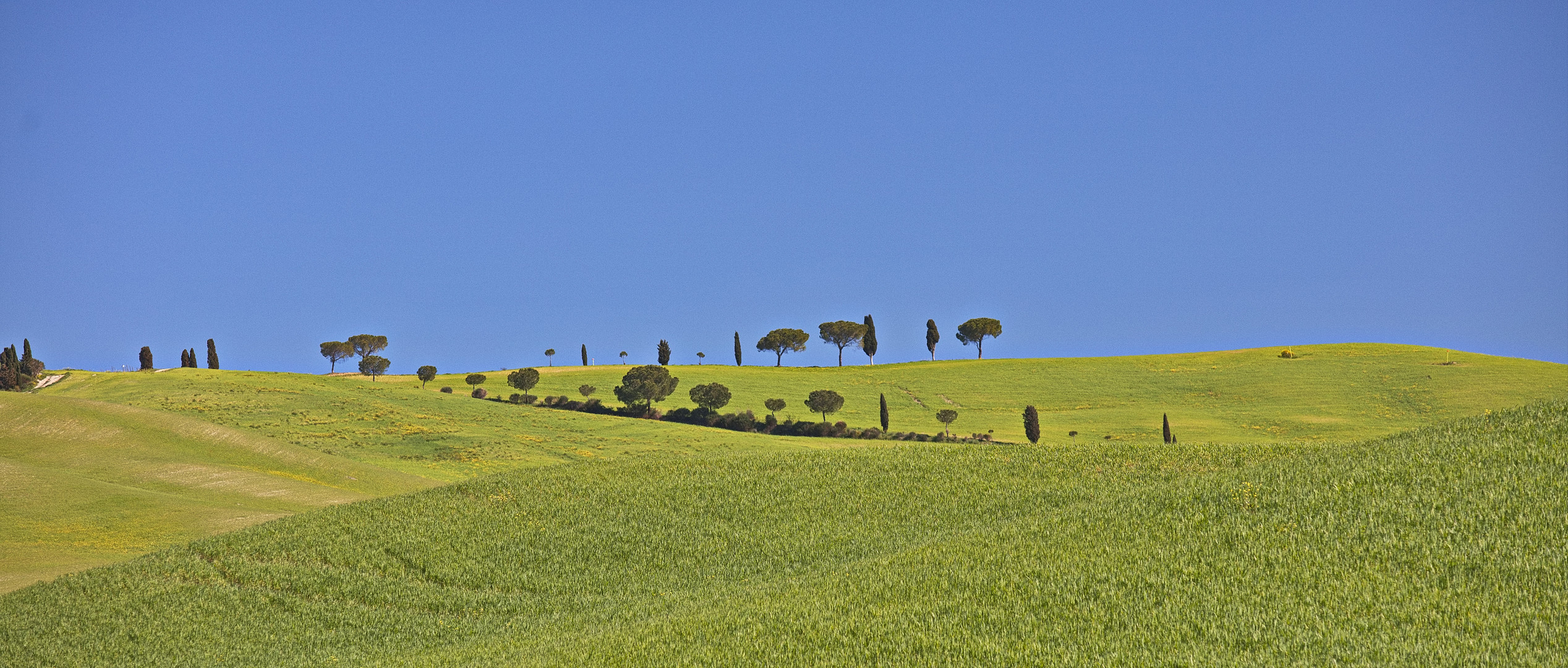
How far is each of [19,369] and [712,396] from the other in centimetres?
7538

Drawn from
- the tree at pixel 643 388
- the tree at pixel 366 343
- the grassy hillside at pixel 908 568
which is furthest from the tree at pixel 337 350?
the grassy hillside at pixel 908 568

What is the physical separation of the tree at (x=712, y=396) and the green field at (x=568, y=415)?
4289 mm

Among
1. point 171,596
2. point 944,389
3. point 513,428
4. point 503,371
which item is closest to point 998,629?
point 171,596

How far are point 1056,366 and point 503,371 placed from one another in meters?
77.9

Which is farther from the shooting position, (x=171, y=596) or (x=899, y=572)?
(x=171, y=596)

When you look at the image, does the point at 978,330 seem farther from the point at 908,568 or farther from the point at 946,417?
the point at 908,568

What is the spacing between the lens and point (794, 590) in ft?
70.9

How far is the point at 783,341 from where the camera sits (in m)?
168

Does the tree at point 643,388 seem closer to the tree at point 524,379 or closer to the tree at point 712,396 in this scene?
the tree at point 712,396

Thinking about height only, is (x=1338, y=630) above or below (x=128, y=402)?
below

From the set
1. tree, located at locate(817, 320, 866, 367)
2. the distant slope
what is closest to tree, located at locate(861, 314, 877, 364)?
tree, located at locate(817, 320, 866, 367)

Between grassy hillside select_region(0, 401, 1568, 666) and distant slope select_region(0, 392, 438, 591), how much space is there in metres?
9.36

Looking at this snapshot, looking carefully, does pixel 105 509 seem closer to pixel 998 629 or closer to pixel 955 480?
pixel 955 480

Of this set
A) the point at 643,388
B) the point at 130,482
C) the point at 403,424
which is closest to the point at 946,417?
the point at 643,388
